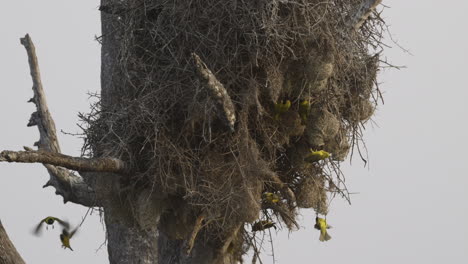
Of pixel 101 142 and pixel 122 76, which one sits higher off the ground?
pixel 122 76

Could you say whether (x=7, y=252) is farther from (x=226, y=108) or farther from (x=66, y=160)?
(x=226, y=108)

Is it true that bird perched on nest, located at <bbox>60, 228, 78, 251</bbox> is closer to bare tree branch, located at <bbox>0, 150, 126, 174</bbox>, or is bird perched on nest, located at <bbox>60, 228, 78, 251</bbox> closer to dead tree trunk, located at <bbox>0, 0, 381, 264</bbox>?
dead tree trunk, located at <bbox>0, 0, 381, 264</bbox>

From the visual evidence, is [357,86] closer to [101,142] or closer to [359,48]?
[359,48]

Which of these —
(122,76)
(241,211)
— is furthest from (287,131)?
(122,76)

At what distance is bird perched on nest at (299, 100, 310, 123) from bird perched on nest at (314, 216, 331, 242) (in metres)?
0.65

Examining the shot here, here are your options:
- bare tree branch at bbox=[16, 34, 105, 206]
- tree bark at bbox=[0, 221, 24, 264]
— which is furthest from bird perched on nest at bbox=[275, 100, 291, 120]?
bare tree branch at bbox=[16, 34, 105, 206]

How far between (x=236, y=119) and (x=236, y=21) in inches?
19.7

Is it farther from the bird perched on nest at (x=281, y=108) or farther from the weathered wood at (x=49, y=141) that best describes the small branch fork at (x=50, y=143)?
the bird perched on nest at (x=281, y=108)

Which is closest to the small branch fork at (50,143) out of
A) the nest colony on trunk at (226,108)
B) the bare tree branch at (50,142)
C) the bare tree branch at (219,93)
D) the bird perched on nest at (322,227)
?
the bare tree branch at (50,142)

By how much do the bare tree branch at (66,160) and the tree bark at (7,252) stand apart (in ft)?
1.81

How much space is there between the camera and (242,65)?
15.8 ft

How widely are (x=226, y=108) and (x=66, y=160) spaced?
814 millimetres

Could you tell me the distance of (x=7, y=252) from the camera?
4738 millimetres

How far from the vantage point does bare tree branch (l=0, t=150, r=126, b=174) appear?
426 centimetres
